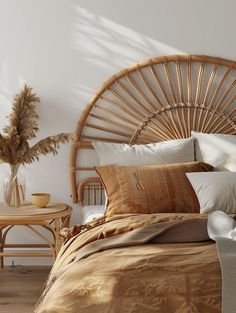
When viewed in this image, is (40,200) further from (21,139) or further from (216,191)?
(216,191)

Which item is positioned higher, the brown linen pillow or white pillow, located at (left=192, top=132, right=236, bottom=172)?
white pillow, located at (left=192, top=132, right=236, bottom=172)

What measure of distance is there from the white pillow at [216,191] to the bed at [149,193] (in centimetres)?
2

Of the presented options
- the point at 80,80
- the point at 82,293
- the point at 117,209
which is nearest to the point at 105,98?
the point at 80,80

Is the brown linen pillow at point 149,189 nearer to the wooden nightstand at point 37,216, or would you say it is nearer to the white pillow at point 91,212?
the white pillow at point 91,212

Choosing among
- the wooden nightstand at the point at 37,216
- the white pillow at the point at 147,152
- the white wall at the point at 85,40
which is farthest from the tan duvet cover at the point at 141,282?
the white wall at the point at 85,40

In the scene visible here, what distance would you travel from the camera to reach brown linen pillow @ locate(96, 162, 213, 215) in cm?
313

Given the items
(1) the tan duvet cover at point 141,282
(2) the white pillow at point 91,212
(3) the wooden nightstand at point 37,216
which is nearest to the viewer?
(1) the tan duvet cover at point 141,282

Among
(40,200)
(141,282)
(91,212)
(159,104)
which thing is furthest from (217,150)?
(141,282)

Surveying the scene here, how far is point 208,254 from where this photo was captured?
6.95 ft

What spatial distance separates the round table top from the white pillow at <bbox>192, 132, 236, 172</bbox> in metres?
0.97

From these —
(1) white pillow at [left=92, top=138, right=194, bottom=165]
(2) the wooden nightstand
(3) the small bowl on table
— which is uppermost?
(1) white pillow at [left=92, top=138, right=194, bottom=165]

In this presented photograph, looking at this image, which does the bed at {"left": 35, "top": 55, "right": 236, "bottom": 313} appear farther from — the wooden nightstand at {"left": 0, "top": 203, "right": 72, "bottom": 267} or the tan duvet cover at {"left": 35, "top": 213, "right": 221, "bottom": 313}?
the wooden nightstand at {"left": 0, "top": 203, "right": 72, "bottom": 267}

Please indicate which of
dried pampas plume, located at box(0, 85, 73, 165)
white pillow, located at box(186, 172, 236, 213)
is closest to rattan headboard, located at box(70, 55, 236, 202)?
dried pampas plume, located at box(0, 85, 73, 165)

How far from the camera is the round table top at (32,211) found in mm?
3283
